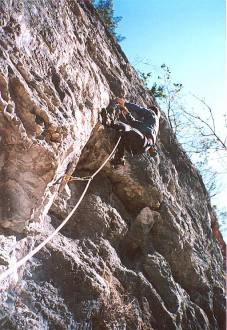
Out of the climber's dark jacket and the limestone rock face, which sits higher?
the climber's dark jacket

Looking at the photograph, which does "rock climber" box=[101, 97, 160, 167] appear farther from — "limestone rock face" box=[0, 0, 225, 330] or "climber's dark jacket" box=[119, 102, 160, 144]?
"limestone rock face" box=[0, 0, 225, 330]

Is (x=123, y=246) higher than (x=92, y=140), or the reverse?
(x=92, y=140)

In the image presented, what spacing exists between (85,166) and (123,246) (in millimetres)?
1230

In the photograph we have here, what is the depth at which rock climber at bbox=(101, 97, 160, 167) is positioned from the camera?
5160 mm

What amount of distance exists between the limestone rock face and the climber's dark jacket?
45 cm

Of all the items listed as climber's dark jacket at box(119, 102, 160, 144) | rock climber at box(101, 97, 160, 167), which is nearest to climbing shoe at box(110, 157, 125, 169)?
rock climber at box(101, 97, 160, 167)

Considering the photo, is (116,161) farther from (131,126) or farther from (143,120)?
(143,120)

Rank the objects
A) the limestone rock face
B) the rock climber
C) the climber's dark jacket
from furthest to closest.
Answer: the climber's dark jacket → the rock climber → the limestone rock face

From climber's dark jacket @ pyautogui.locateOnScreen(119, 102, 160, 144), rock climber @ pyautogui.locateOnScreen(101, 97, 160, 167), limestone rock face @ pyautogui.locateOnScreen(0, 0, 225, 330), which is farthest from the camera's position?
climber's dark jacket @ pyautogui.locateOnScreen(119, 102, 160, 144)

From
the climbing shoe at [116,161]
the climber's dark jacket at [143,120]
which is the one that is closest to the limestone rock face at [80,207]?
the climbing shoe at [116,161]

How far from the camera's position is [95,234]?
4.43 meters

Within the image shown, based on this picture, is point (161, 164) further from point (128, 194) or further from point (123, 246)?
point (123, 246)

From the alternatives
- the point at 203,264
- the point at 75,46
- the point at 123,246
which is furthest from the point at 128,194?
the point at 75,46

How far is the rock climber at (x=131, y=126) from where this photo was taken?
16.9 ft
